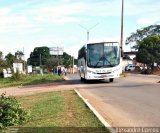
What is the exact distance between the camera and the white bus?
114 ft

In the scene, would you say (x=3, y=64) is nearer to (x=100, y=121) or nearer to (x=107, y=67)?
(x=107, y=67)

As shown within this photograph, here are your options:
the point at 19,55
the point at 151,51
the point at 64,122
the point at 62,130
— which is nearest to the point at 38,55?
the point at 19,55

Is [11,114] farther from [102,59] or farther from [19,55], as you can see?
[19,55]

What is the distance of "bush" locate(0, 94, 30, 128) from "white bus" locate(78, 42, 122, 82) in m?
21.9

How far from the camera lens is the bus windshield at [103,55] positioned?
3472 centimetres

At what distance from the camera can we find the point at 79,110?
14.7m

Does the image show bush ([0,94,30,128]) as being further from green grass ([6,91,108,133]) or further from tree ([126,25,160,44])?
tree ([126,25,160,44])

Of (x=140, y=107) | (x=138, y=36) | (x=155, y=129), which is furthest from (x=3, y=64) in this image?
(x=155, y=129)

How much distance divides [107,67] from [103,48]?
1.52 metres

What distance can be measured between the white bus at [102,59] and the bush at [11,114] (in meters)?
21.9

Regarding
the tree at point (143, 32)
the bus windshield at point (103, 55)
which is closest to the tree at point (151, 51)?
the tree at point (143, 32)

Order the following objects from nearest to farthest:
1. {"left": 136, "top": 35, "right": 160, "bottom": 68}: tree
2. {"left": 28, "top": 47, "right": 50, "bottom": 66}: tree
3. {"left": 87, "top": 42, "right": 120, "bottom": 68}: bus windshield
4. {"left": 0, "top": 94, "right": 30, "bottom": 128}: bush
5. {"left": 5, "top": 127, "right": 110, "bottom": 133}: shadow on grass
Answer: {"left": 5, "top": 127, "right": 110, "bottom": 133}: shadow on grass, {"left": 0, "top": 94, "right": 30, "bottom": 128}: bush, {"left": 87, "top": 42, "right": 120, "bottom": 68}: bus windshield, {"left": 136, "top": 35, "right": 160, "bottom": 68}: tree, {"left": 28, "top": 47, "right": 50, "bottom": 66}: tree

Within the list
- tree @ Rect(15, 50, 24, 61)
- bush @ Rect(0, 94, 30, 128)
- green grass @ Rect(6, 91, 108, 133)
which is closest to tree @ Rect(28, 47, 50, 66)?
tree @ Rect(15, 50, 24, 61)

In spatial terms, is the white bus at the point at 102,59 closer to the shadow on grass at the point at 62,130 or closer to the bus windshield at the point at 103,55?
the bus windshield at the point at 103,55
